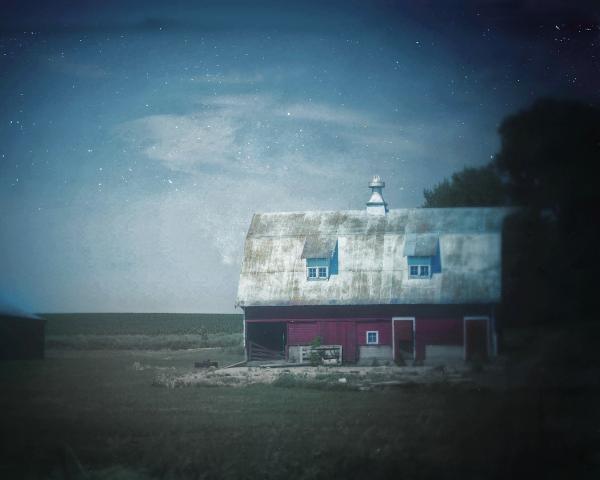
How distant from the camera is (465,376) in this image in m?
15.3

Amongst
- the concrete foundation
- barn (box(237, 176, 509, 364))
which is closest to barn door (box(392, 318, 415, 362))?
barn (box(237, 176, 509, 364))

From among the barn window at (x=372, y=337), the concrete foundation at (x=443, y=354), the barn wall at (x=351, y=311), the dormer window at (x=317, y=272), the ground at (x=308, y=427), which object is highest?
the dormer window at (x=317, y=272)

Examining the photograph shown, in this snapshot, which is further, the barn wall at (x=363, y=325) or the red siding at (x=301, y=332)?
the red siding at (x=301, y=332)

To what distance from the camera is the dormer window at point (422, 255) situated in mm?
19250

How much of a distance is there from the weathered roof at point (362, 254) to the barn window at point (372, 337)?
1048 millimetres

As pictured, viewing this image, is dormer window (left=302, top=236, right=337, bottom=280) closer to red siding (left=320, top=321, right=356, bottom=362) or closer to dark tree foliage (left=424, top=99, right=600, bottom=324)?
red siding (left=320, top=321, right=356, bottom=362)

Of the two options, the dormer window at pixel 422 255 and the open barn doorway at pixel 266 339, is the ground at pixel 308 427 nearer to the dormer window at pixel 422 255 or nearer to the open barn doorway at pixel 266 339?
the dormer window at pixel 422 255

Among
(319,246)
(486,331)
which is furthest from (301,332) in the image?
(486,331)

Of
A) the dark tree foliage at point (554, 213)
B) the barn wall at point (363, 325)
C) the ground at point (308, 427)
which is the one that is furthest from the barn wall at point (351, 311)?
the dark tree foliage at point (554, 213)

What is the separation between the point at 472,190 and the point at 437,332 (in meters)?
4.40

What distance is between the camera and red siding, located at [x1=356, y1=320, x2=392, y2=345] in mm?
20734

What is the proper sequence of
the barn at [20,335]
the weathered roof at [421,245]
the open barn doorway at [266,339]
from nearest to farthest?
the weathered roof at [421,245] → the barn at [20,335] → the open barn doorway at [266,339]

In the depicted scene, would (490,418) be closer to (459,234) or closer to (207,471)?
(207,471)

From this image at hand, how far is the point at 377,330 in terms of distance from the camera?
20891mm
